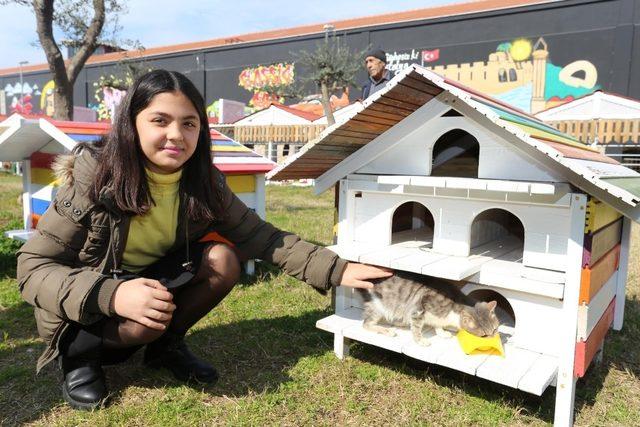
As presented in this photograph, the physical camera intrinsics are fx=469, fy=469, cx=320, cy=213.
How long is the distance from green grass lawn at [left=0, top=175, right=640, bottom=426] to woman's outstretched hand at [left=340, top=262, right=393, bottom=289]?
0.54 meters

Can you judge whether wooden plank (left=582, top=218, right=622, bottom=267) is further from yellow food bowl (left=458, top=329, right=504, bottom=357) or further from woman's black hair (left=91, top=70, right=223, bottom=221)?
woman's black hair (left=91, top=70, right=223, bottom=221)

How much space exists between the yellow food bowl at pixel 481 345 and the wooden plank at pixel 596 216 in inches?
26.2

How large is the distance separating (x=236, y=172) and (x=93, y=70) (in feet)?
107

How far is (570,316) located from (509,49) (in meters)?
19.0

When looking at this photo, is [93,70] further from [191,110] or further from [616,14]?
[191,110]

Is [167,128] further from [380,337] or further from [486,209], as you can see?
[486,209]

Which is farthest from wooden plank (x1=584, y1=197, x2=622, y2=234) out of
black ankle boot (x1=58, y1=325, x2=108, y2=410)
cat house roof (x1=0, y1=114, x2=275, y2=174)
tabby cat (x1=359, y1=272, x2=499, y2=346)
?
cat house roof (x1=0, y1=114, x2=275, y2=174)

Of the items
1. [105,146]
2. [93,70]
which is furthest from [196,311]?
[93,70]

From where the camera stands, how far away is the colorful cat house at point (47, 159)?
13.1ft

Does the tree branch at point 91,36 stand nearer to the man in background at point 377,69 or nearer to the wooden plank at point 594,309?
the man in background at point 377,69

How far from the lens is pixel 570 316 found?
2.15m

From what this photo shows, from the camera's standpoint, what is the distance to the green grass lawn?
2.16 m

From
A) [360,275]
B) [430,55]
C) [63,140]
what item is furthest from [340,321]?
[430,55]

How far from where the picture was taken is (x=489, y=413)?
2234mm
